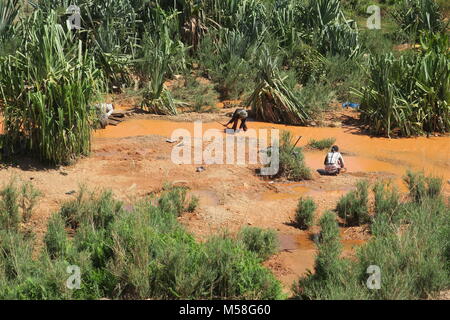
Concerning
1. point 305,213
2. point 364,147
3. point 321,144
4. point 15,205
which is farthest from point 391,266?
point 364,147

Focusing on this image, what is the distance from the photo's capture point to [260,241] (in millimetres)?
7570

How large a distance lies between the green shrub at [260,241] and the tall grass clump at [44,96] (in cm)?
359

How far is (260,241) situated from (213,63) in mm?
9177

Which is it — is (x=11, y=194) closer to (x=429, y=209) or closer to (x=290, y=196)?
(x=290, y=196)

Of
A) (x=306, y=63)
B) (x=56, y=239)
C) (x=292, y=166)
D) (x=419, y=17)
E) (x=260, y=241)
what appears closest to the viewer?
(x=56, y=239)

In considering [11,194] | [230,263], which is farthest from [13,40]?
[230,263]

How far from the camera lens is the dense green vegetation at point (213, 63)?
398 inches

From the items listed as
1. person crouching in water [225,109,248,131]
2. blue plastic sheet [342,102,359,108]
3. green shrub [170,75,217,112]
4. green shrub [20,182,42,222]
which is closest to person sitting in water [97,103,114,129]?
green shrub [170,75,217,112]

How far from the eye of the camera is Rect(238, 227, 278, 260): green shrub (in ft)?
24.6

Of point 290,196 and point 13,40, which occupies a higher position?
point 13,40

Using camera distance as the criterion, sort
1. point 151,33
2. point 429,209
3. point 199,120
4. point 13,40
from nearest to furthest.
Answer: point 429,209 → point 13,40 → point 199,120 → point 151,33

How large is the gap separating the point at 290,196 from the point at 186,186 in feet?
4.72

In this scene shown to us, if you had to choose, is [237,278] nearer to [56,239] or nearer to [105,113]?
[56,239]
